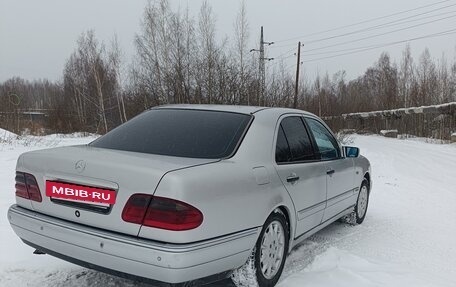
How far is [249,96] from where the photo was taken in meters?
14.6

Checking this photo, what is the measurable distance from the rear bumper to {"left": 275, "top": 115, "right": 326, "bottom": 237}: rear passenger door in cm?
76

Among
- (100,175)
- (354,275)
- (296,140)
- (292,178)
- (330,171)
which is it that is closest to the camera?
(100,175)

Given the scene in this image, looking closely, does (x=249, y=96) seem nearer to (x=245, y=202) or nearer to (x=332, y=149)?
(x=332, y=149)

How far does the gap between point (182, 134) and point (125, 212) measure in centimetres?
100

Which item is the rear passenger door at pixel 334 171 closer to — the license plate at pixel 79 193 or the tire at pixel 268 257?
the tire at pixel 268 257

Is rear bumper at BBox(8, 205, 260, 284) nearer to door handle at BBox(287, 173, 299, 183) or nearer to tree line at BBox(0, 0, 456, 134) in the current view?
door handle at BBox(287, 173, 299, 183)

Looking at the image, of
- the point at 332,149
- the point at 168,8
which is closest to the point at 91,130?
the point at 168,8

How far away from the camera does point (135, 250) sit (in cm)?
238

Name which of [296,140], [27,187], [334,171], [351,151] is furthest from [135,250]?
[351,151]

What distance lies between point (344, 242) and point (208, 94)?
11.1 meters

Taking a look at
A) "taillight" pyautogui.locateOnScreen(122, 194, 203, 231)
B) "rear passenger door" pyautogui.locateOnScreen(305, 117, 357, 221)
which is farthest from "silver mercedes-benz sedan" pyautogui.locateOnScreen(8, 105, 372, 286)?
"rear passenger door" pyautogui.locateOnScreen(305, 117, 357, 221)

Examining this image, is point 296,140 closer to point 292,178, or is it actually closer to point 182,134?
point 292,178

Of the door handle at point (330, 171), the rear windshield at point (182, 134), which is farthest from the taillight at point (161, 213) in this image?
the door handle at point (330, 171)

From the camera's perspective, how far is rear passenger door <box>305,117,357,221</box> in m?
4.32
